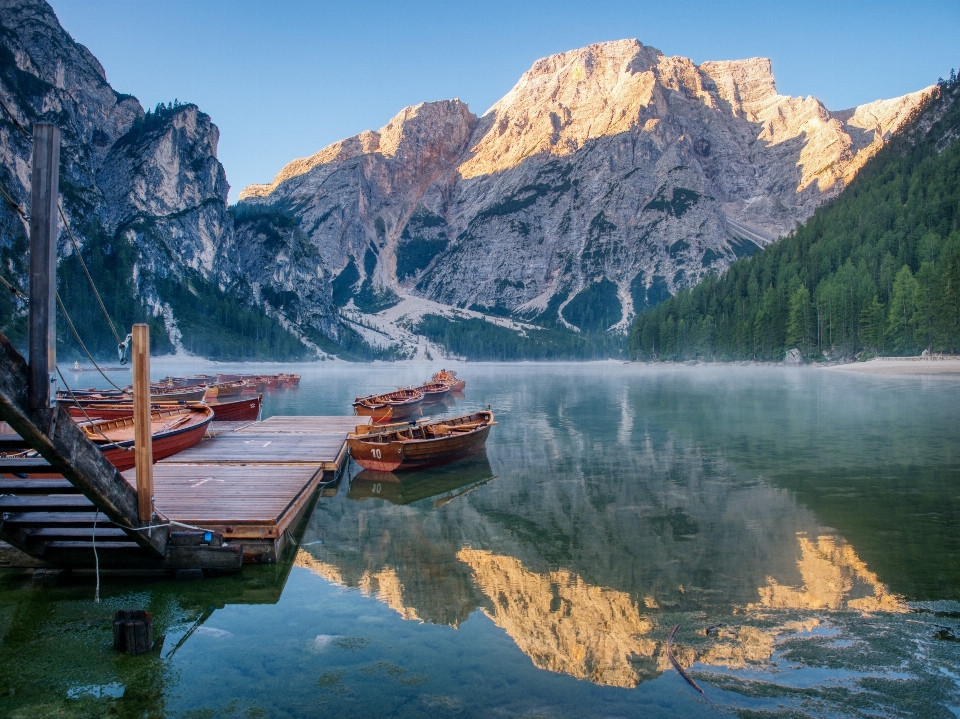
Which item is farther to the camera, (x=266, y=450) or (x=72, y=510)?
(x=266, y=450)

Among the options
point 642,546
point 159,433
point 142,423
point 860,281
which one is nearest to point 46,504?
point 142,423

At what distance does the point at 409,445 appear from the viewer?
24.6m

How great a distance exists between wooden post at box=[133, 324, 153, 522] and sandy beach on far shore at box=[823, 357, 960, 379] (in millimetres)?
88579

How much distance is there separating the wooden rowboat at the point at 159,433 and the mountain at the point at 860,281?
99154 millimetres

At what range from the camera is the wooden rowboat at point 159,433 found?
18.8 metres

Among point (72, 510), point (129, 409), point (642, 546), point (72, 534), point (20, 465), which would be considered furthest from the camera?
point (129, 409)

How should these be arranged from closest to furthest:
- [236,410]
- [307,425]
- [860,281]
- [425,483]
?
[425,483], [307,425], [236,410], [860,281]

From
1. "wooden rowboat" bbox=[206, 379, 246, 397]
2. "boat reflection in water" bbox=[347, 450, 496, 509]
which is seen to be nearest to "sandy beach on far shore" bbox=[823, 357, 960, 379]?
"boat reflection in water" bbox=[347, 450, 496, 509]

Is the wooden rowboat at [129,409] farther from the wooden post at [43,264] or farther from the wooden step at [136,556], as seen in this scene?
the wooden post at [43,264]

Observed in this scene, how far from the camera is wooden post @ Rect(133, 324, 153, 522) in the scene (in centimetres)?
1073

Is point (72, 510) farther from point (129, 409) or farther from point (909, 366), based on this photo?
point (909, 366)

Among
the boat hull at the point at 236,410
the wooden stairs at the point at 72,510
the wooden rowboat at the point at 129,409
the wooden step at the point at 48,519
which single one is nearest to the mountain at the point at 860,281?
the boat hull at the point at 236,410

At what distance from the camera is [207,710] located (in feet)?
25.9

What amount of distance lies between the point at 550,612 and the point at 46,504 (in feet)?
28.6
